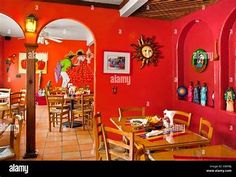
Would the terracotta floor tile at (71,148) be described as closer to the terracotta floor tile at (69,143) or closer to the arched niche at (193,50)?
the terracotta floor tile at (69,143)

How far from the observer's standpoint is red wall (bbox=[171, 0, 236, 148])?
1.91 meters

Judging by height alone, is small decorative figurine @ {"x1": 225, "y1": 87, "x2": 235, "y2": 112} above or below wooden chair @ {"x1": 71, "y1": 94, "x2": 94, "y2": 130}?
above

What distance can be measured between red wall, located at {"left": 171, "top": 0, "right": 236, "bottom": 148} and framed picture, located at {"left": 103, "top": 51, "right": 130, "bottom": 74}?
0.60 metres

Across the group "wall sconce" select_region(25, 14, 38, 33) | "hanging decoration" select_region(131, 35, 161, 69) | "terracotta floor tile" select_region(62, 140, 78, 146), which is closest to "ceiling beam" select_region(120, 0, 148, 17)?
"hanging decoration" select_region(131, 35, 161, 69)

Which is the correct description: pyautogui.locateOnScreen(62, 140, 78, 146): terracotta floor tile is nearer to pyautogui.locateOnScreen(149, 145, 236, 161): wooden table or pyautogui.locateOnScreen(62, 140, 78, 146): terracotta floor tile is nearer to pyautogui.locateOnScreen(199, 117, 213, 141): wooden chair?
pyautogui.locateOnScreen(199, 117, 213, 141): wooden chair

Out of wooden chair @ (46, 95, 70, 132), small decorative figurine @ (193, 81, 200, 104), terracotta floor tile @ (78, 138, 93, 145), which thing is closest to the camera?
small decorative figurine @ (193, 81, 200, 104)

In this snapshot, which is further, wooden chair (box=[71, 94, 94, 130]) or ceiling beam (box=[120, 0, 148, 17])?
wooden chair (box=[71, 94, 94, 130])

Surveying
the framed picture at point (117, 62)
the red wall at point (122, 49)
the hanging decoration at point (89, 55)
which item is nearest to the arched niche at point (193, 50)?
the red wall at point (122, 49)

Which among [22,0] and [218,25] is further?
[22,0]

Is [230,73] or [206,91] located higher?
[230,73]

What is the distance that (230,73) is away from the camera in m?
1.99

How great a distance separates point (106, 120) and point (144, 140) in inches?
48.9
